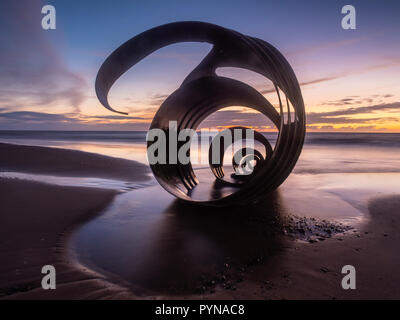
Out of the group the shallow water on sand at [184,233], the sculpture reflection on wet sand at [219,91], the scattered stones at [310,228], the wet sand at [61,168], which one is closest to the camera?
the shallow water on sand at [184,233]

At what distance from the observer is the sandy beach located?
2645 mm

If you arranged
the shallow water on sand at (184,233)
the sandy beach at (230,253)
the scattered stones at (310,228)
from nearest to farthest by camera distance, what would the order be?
the sandy beach at (230,253) → the shallow water on sand at (184,233) → the scattered stones at (310,228)

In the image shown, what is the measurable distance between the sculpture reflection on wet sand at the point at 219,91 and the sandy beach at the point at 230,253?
0.67m

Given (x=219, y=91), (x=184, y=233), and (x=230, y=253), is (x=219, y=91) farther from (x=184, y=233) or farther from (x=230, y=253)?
(x=230, y=253)

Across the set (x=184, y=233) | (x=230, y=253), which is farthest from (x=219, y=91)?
(x=230, y=253)

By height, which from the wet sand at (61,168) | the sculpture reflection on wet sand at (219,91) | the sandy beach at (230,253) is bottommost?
the sandy beach at (230,253)

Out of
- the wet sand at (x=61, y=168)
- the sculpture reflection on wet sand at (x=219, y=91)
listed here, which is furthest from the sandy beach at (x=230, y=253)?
the wet sand at (x=61, y=168)

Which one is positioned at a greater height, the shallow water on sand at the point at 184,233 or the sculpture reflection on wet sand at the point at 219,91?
the sculpture reflection on wet sand at the point at 219,91

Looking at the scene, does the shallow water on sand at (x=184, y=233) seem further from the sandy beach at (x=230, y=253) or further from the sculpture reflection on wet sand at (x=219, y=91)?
the sculpture reflection on wet sand at (x=219, y=91)

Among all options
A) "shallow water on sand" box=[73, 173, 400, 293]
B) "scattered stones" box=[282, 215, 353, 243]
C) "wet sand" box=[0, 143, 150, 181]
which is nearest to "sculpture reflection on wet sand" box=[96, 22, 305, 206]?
"shallow water on sand" box=[73, 173, 400, 293]

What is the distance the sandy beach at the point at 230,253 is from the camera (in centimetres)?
264

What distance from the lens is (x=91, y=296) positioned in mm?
2555

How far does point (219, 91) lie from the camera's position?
6.31m

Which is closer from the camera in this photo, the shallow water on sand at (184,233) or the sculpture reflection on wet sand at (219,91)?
the shallow water on sand at (184,233)
